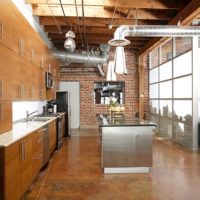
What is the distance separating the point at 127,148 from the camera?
4477mm

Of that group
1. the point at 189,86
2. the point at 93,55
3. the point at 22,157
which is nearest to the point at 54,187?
the point at 22,157

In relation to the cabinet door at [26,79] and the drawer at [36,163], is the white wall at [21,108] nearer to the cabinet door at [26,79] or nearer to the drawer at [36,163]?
the cabinet door at [26,79]

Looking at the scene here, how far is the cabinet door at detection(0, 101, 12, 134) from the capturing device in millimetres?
3125

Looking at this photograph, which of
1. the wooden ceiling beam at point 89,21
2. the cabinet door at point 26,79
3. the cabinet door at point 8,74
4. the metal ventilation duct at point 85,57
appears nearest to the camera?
the cabinet door at point 8,74

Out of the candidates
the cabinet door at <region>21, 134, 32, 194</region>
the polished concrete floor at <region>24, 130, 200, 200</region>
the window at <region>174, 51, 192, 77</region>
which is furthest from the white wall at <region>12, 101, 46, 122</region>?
the window at <region>174, 51, 192, 77</region>

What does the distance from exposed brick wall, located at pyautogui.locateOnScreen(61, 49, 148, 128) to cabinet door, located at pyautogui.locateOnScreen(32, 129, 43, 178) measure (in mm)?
6042

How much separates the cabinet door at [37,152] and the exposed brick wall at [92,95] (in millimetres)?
6042

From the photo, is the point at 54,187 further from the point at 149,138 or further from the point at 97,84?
the point at 97,84

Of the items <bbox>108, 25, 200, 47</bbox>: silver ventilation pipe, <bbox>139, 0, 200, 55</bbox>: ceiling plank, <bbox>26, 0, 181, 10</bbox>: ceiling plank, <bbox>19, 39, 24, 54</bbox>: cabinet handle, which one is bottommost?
<bbox>19, 39, 24, 54</bbox>: cabinet handle

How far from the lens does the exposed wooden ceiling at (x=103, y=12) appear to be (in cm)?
508

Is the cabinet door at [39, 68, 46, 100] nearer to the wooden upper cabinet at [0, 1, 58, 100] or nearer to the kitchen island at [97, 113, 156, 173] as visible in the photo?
the wooden upper cabinet at [0, 1, 58, 100]

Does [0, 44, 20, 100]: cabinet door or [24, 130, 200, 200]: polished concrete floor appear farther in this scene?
[24, 130, 200, 200]: polished concrete floor

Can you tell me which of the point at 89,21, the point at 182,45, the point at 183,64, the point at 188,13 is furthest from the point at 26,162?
the point at 182,45

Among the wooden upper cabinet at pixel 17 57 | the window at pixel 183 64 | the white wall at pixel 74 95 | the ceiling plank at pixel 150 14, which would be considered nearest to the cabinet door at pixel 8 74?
the wooden upper cabinet at pixel 17 57
